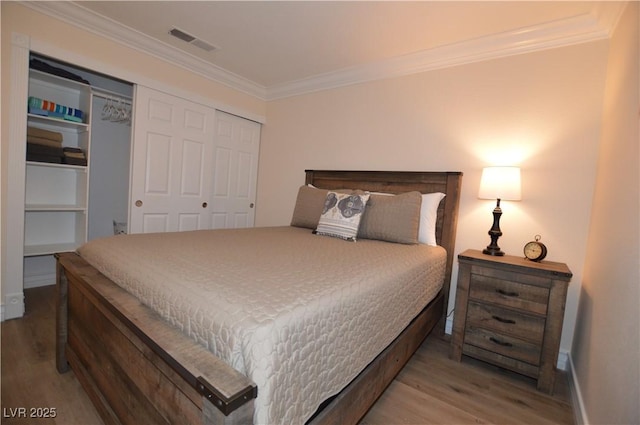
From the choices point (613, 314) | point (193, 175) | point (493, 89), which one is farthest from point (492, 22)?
point (193, 175)

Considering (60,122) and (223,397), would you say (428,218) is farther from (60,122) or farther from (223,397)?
(60,122)

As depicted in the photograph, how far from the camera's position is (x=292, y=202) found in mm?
3598

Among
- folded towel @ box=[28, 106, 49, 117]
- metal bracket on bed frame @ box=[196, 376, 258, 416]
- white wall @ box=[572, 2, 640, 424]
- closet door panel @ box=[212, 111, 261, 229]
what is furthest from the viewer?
closet door panel @ box=[212, 111, 261, 229]

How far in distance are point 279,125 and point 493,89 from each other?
92.3 inches

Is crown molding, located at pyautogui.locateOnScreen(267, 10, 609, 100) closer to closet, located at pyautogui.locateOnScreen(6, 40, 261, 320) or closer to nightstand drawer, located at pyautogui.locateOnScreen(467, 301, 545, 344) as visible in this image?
closet, located at pyautogui.locateOnScreen(6, 40, 261, 320)

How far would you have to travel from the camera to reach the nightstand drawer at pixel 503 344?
5.82 feet

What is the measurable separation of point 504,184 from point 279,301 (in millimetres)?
1826

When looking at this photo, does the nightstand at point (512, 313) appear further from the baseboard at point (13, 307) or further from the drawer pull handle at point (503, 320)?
the baseboard at point (13, 307)

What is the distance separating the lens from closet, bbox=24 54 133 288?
97.7 inches

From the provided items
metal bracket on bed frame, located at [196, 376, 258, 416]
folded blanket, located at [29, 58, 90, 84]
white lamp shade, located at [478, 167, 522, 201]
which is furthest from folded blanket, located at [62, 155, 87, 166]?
white lamp shade, located at [478, 167, 522, 201]

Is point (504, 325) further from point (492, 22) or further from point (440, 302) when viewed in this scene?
point (492, 22)

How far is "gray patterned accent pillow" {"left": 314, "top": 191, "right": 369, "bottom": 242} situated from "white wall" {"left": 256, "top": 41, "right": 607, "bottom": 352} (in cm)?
78

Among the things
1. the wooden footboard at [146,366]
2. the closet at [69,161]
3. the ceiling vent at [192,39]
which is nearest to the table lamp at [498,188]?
the wooden footboard at [146,366]

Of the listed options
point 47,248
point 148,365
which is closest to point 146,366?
point 148,365
